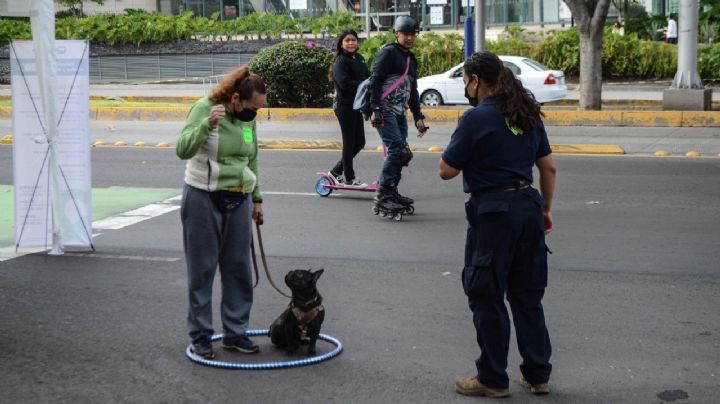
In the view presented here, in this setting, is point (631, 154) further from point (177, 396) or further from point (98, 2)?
point (98, 2)

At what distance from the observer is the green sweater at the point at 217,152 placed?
6.41 m

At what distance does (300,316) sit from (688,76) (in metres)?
16.3

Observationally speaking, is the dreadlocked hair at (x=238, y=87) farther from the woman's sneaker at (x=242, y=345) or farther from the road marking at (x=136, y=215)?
the road marking at (x=136, y=215)

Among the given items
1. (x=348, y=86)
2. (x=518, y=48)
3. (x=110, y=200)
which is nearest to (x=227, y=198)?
(x=348, y=86)

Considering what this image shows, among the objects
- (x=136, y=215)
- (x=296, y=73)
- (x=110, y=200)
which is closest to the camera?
(x=136, y=215)

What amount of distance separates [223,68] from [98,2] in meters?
10.8

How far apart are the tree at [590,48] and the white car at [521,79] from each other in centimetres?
412

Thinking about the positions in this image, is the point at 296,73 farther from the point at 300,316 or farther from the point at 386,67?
the point at 300,316

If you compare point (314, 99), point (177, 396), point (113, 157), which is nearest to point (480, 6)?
point (314, 99)

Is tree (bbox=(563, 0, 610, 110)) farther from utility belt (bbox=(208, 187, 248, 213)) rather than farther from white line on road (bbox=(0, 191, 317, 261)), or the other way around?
utility belt (bbox=(208, 187, 248, 213))

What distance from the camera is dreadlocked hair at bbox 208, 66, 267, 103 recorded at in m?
6.41

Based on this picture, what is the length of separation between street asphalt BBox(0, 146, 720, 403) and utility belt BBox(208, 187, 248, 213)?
0.89 metres

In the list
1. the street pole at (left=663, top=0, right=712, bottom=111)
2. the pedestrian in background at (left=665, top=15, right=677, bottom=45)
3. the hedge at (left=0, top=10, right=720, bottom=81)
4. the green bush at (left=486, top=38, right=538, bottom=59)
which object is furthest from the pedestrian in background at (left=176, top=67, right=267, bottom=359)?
the pedestrian in background at (left=665, top=15, right=677, bottom=45)

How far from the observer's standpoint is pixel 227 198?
657 centimetres
